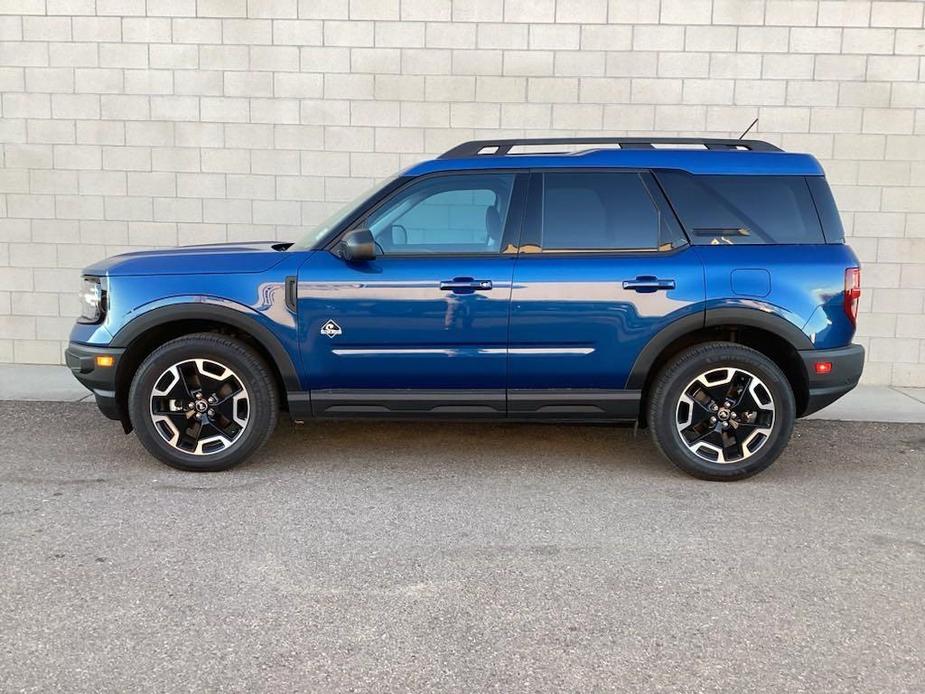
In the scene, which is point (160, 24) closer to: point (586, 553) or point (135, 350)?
point (135, 350)

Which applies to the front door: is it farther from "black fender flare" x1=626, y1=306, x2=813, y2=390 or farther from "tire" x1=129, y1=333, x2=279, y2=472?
"black fender flare" x1=626, y1=306, x2=813, y2=390

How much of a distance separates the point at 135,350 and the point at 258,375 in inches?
30.8

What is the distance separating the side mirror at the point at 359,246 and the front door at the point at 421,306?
0.27 feet

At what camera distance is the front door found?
496cm

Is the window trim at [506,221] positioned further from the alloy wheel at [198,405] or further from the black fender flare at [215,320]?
the alloy wheel at [198,405]

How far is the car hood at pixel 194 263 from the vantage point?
16.6 ft

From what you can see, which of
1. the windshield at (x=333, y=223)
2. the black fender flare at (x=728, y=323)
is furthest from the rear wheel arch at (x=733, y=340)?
the windshield at (x=333, y=223)

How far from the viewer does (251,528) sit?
170 inches

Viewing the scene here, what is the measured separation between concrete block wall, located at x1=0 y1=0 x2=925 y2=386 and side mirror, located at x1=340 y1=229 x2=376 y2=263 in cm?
335

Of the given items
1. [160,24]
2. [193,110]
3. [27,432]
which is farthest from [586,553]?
[160,24]

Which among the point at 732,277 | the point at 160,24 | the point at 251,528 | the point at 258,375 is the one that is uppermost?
the point at 160,24

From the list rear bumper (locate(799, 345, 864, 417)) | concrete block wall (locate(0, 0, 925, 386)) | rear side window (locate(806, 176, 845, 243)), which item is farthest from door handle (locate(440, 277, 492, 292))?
concrete block wall (locate(0, 0, 925, 386))

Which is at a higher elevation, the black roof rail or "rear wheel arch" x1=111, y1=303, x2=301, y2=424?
the black roof rail

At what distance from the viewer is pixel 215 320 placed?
5047 mm
